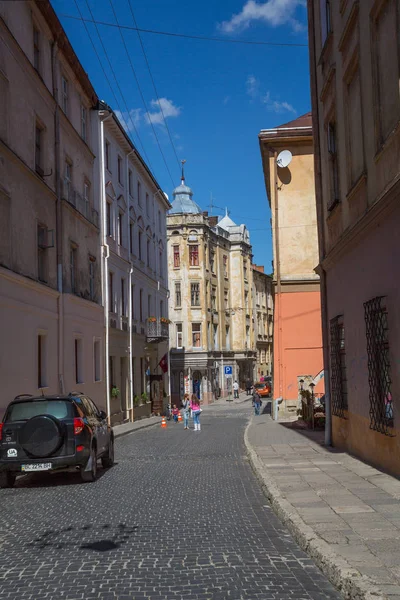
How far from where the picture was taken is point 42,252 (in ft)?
71.6

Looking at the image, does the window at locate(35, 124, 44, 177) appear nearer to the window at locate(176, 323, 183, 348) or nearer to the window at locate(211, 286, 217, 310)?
the window at locate(176, 323, 183, 348)

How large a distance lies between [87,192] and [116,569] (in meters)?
23.4

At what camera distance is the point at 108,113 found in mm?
30125

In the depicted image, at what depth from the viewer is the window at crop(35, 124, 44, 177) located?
21.6 meters

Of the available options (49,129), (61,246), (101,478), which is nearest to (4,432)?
(101,478)

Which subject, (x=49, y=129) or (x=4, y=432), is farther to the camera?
(x=49, y=129)

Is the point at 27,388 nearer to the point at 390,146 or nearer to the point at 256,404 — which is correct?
the point at 390,146

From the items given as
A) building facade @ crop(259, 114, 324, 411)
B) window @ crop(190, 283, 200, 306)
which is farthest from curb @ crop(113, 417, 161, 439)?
window @ crop(190, 283, 200, 306)

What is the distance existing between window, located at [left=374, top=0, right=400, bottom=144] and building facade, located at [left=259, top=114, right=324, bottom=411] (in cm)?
1641

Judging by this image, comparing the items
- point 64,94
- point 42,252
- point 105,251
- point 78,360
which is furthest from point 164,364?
point 42,252

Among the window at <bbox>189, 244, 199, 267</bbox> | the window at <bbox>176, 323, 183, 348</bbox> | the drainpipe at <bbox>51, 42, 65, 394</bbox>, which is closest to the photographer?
the drainpipe at <bbox>51, 42, 65, 394</bbox>

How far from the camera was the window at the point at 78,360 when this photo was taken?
82.7 ft

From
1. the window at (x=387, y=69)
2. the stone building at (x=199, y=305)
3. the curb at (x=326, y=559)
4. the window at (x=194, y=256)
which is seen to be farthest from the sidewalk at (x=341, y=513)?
the window at (x=194, y=256)

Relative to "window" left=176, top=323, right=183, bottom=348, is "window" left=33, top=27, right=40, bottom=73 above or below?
above
